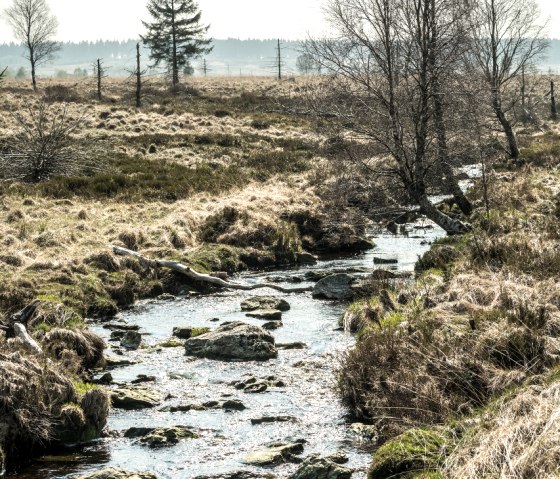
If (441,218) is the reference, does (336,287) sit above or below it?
below

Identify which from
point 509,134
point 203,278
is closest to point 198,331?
point 203,278

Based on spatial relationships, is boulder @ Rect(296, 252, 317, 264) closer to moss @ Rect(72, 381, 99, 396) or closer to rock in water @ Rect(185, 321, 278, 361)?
rock in water @ Rect(185, 321, 278, 361)

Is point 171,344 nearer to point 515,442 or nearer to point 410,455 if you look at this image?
point 410,455

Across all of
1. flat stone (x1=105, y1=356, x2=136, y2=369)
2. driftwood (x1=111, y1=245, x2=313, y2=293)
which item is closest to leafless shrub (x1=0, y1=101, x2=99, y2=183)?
driftwood (x1=111, y1=245, x2=313, y2=293)

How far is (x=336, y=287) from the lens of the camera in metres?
18.0

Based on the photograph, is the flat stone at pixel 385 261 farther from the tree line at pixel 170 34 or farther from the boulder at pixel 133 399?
the tree line at pixel 170 34

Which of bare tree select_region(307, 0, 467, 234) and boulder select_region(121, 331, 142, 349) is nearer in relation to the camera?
boulder select_region(121, 331, 142, 349)

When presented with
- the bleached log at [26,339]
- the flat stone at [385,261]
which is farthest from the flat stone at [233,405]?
the flat stone at [385,261]

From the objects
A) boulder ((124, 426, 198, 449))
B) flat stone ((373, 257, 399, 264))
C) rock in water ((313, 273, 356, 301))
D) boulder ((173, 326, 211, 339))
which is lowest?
boulder ((124, 426, 198, 449))

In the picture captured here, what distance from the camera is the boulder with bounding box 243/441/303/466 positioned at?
918 cm

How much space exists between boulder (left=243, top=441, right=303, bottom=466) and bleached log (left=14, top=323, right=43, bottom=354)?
3886mm

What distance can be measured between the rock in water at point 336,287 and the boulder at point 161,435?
786 cm

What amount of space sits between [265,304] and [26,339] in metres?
6.18

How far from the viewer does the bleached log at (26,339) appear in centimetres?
1151
